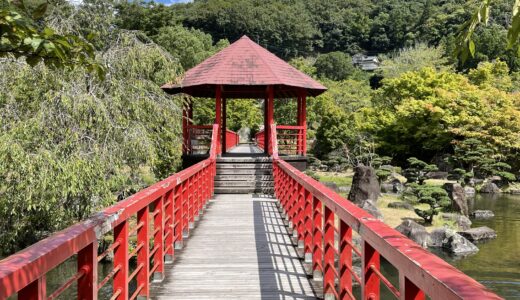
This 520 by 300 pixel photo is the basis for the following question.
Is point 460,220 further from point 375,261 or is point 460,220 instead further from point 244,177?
point 375,261

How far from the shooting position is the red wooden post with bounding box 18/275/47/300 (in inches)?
59.9

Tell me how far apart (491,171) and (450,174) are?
1.89 meters

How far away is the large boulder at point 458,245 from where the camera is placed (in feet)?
39.2

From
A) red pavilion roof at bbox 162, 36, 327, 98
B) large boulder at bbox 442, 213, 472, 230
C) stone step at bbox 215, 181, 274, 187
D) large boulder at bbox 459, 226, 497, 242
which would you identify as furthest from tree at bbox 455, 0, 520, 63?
large boulder at bbox 442, 213, 472, 230

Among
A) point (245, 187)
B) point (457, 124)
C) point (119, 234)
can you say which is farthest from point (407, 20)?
point (119, 234)

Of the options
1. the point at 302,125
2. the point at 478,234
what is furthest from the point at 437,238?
the point at 302,125

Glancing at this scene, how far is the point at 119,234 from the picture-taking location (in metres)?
2.89

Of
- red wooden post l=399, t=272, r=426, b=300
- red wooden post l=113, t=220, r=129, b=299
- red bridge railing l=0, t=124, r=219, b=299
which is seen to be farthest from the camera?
red wooden post l=113, t=220, r=129, b=299

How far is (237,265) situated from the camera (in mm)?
4691

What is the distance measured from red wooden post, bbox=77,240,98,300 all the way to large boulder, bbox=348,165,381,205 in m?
14.7

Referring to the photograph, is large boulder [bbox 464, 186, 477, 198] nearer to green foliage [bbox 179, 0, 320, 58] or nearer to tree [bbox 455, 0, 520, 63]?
tree [bbox 455, 0, 520, 63]

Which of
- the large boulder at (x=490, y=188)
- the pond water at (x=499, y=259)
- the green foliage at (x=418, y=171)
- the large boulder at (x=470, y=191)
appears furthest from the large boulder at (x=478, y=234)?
the large boulder at (x=490, y=188)

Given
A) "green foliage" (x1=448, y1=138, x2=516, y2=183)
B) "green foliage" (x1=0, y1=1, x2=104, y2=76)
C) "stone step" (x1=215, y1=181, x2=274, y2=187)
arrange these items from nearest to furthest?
1. "green foliage" (x1=0, y1=1, x2=104, y2=76)
2. "stone step" (x1=215, y1=181, x2=274, y2=187)
3. "green foliage" (x1=448, y1=138, x2=516, y2=183)

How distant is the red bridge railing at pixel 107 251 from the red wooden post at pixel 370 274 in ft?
4.30
